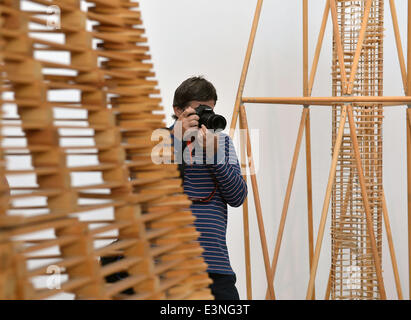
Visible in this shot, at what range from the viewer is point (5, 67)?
1.24ft

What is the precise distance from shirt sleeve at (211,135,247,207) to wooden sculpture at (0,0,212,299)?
490mm

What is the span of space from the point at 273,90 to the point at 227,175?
122 cm

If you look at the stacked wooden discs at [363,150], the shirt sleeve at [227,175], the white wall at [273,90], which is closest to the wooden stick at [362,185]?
the stacked wooden discs at [363,150]

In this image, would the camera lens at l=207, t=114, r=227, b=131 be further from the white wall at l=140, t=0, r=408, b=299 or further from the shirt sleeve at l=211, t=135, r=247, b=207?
the white wall at l=140, t=0, r=408, b=299

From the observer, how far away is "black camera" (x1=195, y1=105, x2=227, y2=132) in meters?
0.99

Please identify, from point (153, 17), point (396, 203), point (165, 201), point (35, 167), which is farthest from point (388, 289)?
point (35, 167)

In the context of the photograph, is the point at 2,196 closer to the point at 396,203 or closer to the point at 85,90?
the point at 85,90

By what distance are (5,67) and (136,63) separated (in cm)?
13

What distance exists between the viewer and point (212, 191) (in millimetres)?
1032

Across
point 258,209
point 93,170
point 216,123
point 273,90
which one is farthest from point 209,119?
point 273,90

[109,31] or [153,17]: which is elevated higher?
[153,17]

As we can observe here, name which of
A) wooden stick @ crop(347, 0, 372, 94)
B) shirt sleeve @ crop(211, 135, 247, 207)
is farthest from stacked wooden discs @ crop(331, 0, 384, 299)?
shirt sleeve @ crop(211, 135, 247, 207)

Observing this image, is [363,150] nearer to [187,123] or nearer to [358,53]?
[358,53]

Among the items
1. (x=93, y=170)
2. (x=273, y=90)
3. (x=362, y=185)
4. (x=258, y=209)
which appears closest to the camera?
(x=93, y=170)
